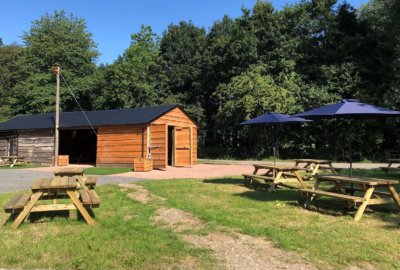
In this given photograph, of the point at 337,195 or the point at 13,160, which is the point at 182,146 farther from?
the point at 337,195

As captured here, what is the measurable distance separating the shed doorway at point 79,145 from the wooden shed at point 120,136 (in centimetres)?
12

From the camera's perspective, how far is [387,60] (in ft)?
85.5

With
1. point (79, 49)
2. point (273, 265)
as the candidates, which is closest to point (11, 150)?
point (79, 49)

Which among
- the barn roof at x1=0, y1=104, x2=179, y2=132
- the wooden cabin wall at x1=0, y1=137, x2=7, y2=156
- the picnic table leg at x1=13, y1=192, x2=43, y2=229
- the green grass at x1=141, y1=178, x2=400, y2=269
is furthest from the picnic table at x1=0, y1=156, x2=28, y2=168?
the picnic table leg at x1=13, y1=192, x2=43, y2=229

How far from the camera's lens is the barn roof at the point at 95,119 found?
1948cm

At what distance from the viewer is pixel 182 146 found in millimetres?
20281

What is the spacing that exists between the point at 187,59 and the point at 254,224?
1298 inches

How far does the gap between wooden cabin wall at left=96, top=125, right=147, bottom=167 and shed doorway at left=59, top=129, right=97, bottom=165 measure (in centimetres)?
553

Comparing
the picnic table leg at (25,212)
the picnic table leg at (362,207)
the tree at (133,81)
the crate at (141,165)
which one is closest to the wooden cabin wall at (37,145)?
the crate at (141,165)

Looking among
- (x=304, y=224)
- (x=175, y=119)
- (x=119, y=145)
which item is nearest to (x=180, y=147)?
(x=175, y=119)

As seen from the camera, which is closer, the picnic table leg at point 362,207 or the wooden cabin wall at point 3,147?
the picnic table leg at point 362,207

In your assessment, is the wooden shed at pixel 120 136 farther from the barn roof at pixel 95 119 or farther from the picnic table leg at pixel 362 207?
the picnic table leg at pixel 362 207

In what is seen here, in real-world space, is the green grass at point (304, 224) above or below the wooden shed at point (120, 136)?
below

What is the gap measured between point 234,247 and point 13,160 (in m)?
21.3
